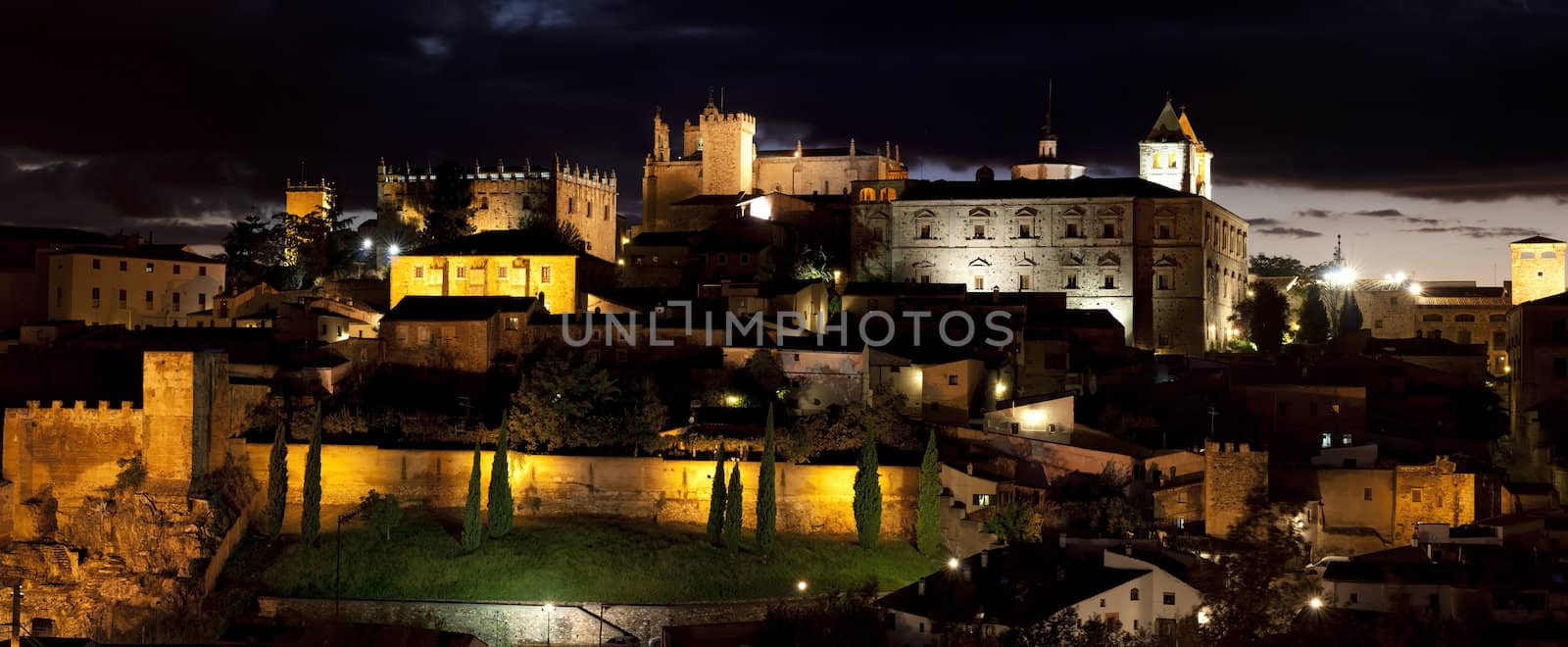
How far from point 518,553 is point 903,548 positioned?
793 centimetres

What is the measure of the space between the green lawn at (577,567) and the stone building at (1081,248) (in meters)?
23.7

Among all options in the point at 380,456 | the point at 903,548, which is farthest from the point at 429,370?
the point at 903,548

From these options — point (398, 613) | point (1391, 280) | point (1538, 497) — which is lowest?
point (398, 613)

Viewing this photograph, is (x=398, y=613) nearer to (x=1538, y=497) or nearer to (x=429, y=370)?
(x=429, y=370)

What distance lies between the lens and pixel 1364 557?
32281 mm

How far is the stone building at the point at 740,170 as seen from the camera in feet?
231

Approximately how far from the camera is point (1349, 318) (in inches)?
2431

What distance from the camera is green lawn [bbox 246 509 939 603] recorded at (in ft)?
115

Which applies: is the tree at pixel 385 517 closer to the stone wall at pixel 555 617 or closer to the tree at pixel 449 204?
the stone wall at pixel 555 617

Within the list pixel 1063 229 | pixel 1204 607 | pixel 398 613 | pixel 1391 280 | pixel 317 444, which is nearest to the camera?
pixel 1204 607

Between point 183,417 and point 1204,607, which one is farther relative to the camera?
point 183,417

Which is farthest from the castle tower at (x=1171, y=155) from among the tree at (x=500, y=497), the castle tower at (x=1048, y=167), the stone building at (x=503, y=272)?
the tree at (x=500, y=497)

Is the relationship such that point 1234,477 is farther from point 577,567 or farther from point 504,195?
point 504,195

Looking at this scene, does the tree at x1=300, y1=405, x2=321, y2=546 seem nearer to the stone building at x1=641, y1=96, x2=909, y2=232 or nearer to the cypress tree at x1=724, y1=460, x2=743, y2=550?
the cypress tree at x1=724, y1=460, x2=743, y2=550
